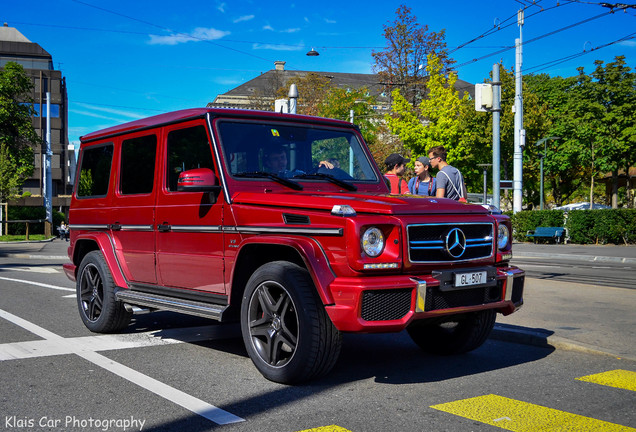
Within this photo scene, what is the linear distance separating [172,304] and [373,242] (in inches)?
84.9

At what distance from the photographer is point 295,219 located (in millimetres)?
5062

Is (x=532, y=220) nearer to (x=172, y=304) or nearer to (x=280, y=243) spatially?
(x=172, y=304)

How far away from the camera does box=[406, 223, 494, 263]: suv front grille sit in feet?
16.3

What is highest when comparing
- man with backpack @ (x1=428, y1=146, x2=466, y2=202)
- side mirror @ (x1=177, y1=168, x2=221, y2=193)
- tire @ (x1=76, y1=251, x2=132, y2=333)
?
man with backpack @ (x1=428, y1=146, x2=466, y2=202)

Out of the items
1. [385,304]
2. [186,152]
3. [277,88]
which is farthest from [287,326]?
[277,88]

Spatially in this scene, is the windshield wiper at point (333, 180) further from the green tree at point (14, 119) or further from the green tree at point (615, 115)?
the green tree at point (615, 115)

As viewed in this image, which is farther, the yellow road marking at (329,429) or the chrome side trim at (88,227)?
the chrome side trim at (88,227)

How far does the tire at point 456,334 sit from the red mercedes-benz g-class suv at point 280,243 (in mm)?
13

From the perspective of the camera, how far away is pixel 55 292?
1147 cm

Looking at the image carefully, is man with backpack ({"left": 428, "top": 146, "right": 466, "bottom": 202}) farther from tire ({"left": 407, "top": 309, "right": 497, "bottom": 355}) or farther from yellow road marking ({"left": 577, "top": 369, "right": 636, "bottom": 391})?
yellow road marking ({"left": 577, "top": 369, "right": 636, "bottom": 391})

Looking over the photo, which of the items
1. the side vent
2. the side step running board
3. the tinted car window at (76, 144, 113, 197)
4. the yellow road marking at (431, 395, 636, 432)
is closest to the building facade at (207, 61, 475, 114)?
the tinted car window at (76, 144, 113, 197)

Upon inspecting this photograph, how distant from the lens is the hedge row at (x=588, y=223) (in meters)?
30.4

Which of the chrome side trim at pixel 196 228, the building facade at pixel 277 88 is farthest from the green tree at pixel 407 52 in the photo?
the chrome side trim at pixel 196 228

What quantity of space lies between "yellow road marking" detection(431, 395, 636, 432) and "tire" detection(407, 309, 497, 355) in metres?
1.17
